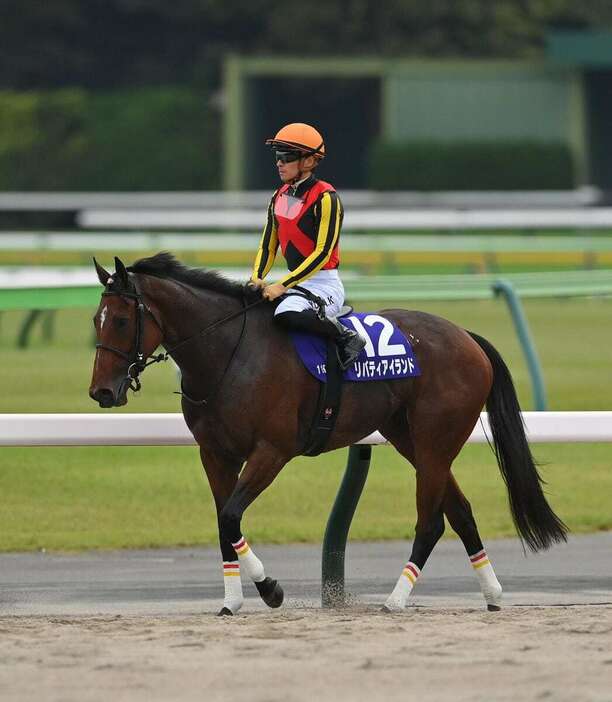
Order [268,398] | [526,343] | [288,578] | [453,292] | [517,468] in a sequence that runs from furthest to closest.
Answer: [453,292], [526,343], [288,578], [517,468], [268,398]

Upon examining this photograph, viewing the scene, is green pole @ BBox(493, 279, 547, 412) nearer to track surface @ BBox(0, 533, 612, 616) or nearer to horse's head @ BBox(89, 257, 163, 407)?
track surface @ BBox(0, 533, 612, 616)

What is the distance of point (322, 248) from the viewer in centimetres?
744

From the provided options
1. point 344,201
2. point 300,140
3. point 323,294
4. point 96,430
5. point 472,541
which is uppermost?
point 300,140

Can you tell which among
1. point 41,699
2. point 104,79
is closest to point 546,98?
point 104,79

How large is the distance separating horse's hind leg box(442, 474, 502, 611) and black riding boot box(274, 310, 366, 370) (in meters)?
0.72

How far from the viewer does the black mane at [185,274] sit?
733cm

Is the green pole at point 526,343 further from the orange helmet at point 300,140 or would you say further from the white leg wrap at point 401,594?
the orange helmet at point 300,140

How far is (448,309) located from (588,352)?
371 centimetres

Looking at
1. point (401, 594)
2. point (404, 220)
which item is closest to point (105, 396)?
point (401, 594)

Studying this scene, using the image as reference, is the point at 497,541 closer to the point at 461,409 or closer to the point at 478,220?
the point at 461,409

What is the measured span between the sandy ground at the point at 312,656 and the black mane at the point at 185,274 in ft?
4.05

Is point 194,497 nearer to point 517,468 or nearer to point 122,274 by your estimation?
point 517,468

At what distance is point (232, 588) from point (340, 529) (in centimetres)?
79

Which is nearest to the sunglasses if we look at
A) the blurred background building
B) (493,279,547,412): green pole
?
(493,279,547,412): green pole
